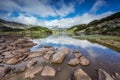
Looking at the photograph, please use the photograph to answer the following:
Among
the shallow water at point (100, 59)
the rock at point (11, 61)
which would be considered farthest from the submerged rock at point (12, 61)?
the shallow water at point (100, 59)

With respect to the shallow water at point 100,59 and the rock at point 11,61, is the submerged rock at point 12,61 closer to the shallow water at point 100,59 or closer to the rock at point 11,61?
the rock at point 11,61

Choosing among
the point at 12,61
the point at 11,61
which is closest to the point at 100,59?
the point at 12,61

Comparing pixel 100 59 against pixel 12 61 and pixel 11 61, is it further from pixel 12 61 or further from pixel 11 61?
pixel 11 61

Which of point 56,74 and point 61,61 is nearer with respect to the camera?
point 56,74

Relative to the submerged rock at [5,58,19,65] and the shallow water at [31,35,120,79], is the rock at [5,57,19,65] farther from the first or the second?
the shallow water at [31,35,120,79]

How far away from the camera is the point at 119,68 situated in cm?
1758

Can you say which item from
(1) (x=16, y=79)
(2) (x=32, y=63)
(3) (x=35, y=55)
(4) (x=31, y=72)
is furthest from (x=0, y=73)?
(3) (x=35, y=55)

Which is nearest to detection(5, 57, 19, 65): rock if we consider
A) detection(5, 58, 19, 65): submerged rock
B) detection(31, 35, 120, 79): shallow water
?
detection(5, 58, 19, 65): submerged rock

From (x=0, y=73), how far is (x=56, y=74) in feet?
27.9

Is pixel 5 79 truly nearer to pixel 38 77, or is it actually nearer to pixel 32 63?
pixel 38 77

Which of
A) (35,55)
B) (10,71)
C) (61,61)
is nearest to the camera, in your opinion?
(10,71)

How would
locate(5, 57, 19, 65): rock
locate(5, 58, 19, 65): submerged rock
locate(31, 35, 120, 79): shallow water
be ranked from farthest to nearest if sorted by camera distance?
locate(5, 58, 19, 65): submerged rock
locate(5, 57, 19, 65): rock
locate(31, 35, 120, 79): shallow water

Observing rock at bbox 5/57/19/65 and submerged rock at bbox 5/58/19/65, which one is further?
submerged rock at bbox 5/58/19/65

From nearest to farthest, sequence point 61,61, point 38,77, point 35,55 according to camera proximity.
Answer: point 38,77 → point 61,61 → point 35,55
